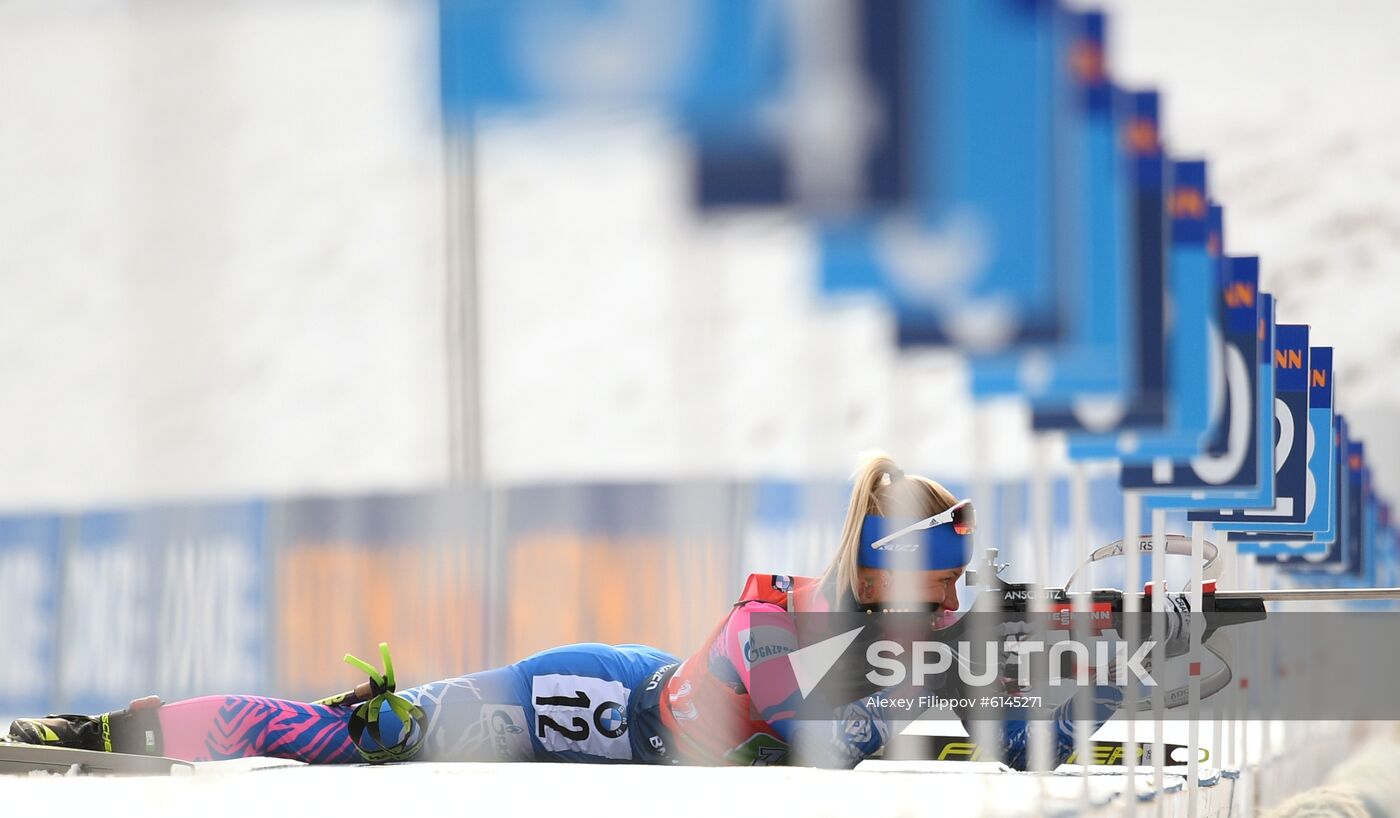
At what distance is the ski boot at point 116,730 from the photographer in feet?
5.84

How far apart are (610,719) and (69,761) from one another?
0.58 meters

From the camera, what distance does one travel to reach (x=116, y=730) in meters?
1.81

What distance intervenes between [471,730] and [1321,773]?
1.81 meters

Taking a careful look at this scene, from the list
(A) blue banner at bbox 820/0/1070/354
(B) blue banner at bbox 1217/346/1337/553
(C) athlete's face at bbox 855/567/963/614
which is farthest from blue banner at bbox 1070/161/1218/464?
(B) blue banner at bbox 1217/346/1337/553

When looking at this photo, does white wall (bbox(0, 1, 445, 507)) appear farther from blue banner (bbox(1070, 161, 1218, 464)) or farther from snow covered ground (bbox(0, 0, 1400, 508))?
blue banner (bbox(1070, 161, 1218, 464))

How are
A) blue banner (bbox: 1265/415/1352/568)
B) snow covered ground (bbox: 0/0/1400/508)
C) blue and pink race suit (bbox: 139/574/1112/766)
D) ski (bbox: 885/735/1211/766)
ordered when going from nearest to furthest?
snow covered ground (bbox: 0/0/1400/508) < ski (bbox: 885/735/1211/766) < blue and pink race suit (bbox: 139/574/1112/766) < blue banner (bbox: 1265/415/1352/568)

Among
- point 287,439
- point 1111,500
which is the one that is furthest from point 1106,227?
point 1111,500

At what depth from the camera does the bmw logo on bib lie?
70.7 inches

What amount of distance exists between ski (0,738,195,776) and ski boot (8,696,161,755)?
0.12 m

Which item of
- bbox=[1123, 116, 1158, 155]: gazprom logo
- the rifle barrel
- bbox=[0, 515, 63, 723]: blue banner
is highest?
bbox=[1123, 116, 1158, 155]: gazprom logo

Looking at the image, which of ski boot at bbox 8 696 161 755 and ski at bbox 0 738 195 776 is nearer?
ski at bbox 0 738 195 776

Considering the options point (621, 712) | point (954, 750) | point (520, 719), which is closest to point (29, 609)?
point (520, 719)

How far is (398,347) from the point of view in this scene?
1605mm

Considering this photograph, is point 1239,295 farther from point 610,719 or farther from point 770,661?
point 610,719
